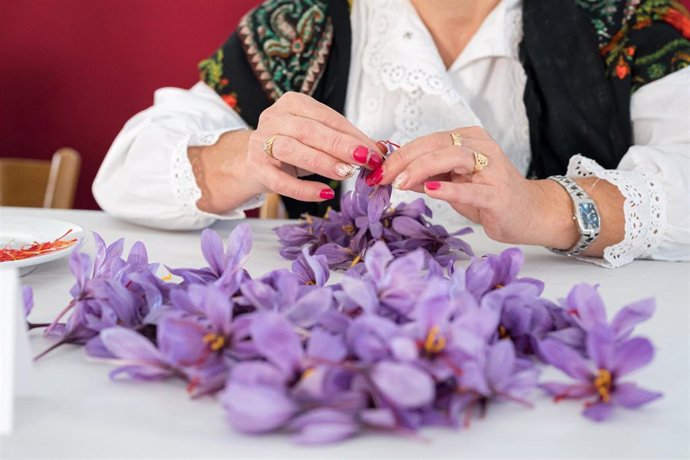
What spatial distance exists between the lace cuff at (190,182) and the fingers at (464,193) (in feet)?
1.22

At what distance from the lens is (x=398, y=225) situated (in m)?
0.84

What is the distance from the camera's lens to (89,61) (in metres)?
2.41

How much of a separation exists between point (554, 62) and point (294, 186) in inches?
24.9

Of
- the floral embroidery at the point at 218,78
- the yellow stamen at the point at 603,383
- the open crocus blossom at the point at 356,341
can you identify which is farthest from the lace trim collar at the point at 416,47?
the yellow stamen at the point at 603,383

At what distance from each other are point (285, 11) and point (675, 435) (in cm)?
112

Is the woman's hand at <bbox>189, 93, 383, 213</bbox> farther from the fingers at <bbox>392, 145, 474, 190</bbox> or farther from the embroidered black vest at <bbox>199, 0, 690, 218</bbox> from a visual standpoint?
the embroidered black vest at <bbox>199, 0, 690, 218</bbox>

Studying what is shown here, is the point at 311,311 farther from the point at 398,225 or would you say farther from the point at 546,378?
the point at 398,225

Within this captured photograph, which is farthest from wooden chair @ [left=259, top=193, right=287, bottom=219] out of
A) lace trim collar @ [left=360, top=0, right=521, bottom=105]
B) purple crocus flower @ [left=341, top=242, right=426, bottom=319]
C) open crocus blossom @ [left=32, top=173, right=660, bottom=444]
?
purple crocus flower @ [left=341, top=242, right=426, bottom=319]

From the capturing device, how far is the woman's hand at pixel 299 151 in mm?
793

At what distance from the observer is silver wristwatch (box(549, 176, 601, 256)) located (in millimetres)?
928

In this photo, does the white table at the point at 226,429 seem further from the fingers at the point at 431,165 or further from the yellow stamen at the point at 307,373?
the fingers at the point at 431,165

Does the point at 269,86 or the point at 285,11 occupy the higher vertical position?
the point at 285,11

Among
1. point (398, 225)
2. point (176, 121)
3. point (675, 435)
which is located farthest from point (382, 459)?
point (176, 121)

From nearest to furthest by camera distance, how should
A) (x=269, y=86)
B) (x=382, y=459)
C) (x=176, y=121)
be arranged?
(x=382, y=459)
(x=176, y=121)
(x=269, y=86)
